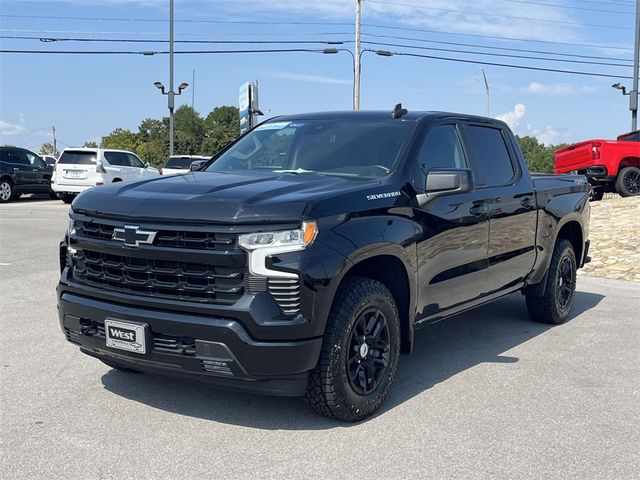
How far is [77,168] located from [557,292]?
18.0m

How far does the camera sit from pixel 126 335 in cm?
396

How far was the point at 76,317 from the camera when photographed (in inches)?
167

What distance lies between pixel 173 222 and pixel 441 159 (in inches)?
88.7

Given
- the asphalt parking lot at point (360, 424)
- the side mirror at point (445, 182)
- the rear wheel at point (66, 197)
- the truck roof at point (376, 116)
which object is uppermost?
the truck roof at point (376, 116)

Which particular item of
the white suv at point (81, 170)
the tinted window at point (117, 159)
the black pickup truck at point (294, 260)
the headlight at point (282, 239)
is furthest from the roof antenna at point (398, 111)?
the tinted window at point (117, 159)

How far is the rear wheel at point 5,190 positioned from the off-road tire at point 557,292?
20.2m

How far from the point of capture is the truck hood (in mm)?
3807

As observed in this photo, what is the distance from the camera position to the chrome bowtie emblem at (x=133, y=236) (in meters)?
3.90

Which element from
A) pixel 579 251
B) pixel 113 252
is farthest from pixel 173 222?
pixel 579 251

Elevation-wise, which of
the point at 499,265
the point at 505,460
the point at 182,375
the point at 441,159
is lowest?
the point at 505,460

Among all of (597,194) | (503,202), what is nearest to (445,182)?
(503,202)

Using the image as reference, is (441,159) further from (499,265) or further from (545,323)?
(545,323)

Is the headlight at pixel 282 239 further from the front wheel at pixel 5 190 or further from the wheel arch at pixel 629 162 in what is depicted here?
the front wheel at pixel 5 190

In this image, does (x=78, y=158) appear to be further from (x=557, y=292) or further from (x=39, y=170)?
(x=557, y=292)
